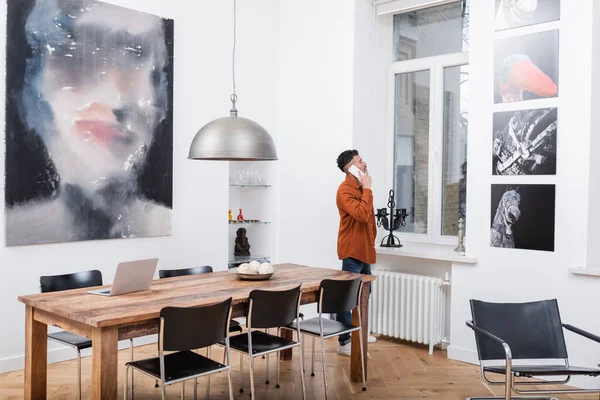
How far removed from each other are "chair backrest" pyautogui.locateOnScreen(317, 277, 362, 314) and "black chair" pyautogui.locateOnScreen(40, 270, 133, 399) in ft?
4.42

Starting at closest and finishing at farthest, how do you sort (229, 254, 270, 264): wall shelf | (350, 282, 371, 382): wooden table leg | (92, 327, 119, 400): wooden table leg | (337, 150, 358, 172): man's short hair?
(92, 327, 119, 400): wooden table leg < (350, 282, 371, 382): wooden table leg < (337, 150, 358, 172): man's short hair < (229, 254, 270, 264): wall shelf

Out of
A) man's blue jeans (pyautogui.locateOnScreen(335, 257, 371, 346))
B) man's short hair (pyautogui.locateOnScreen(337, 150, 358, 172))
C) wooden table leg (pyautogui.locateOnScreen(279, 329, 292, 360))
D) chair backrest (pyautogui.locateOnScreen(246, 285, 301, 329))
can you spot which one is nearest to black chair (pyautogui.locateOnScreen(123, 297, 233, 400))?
chair backrest (pyautogui.locateOnScreen(246, 285, 301, 329))

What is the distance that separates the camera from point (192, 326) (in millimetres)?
3311

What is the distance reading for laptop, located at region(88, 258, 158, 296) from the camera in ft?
12.3

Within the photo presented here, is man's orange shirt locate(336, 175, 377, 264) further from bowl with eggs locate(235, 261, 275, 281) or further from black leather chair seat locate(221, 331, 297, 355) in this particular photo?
black leather chair seat locate(221, 331, 297, 355)

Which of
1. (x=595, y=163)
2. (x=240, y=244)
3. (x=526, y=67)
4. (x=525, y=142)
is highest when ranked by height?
(x=526, y=67)

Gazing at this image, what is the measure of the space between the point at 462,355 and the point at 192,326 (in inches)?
113

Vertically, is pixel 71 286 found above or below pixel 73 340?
above

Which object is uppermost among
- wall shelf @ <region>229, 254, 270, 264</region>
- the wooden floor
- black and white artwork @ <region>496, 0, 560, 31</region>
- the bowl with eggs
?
black and white artwork @ <region>496, 0, 560, 31</region>

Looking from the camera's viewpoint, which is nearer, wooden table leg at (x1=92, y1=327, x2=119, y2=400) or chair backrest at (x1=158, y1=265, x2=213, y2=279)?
wooden table leg at (x1=92, y1=327, x2=119, y2=400)

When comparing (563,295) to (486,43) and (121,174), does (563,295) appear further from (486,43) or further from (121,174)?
(121,174)

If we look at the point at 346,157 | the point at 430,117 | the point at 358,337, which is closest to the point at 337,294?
the point at 358,337

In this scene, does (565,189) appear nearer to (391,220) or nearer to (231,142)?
(391,220)

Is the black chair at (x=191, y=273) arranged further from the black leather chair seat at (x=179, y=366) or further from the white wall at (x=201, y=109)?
the black leather chair seat at (x=179, y=366)
